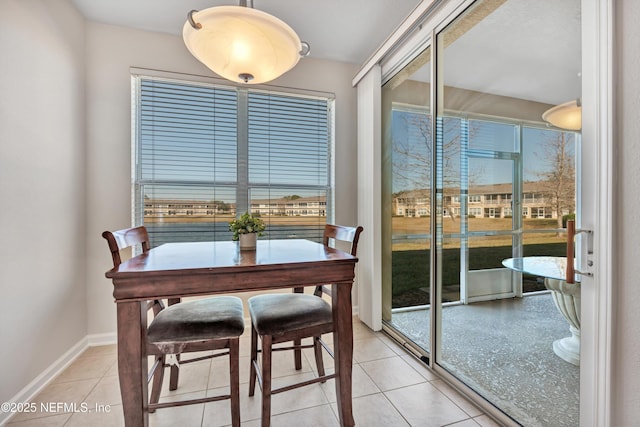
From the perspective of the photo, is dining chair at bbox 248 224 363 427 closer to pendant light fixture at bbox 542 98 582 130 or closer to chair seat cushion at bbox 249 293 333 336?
chair seat cushion at bbox 249 293 333 336

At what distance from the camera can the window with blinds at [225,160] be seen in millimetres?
2525

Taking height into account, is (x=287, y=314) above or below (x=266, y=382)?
above

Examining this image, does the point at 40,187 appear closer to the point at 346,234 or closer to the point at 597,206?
the point at 346,234

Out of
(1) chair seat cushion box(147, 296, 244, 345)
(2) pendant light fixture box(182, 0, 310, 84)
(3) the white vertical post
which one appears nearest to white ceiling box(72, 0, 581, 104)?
(3) the white vertical post

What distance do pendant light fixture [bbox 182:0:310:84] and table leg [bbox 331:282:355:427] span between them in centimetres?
117

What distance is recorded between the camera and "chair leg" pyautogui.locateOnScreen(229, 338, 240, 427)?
129cm

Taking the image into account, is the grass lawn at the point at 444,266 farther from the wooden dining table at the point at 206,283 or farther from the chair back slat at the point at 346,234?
the wooden dining table at the point at 206,283

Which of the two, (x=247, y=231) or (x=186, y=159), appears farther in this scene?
(x=186, y=159)

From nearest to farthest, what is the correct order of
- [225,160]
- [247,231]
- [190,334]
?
[190,334], [247,231], [225,160]

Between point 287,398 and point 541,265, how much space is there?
1.60 metres

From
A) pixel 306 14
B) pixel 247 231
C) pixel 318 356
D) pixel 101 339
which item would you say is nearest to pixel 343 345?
pixel 318 356

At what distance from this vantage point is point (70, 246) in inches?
84.1

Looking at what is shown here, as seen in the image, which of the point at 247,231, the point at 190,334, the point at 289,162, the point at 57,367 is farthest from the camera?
the point at 289,162

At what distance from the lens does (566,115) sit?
117 centimetres
